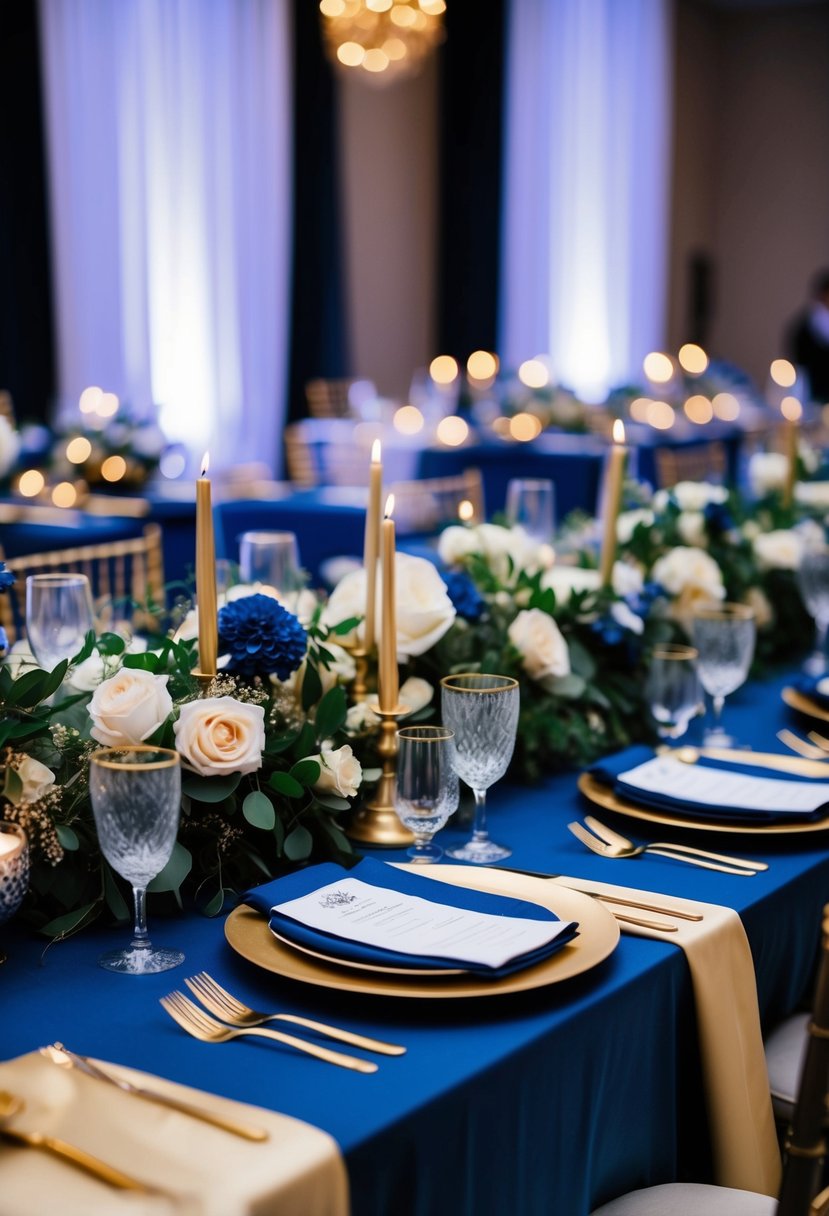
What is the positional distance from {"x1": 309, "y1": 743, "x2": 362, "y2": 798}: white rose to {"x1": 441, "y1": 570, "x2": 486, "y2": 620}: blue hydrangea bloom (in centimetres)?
42

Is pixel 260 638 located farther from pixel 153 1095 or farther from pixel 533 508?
pixel 533 508

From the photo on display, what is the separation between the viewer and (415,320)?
32.7ft

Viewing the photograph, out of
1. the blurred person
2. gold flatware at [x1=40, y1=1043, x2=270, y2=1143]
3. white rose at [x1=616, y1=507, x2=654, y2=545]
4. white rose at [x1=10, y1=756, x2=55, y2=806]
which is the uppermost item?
the blurred person

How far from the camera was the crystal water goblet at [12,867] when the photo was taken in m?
1.19

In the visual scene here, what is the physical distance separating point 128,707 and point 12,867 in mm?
205

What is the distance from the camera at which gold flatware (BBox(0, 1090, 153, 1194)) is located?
0.89m

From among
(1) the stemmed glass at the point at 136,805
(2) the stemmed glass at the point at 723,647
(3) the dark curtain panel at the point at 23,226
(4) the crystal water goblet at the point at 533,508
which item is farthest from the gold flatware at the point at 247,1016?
(3) the dark curtain panel at the point at 23,226

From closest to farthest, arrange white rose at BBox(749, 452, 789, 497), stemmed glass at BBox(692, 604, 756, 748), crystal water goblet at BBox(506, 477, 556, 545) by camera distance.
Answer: stemmed glass at BBox(692, 604, 756, 748) < crystal water goblet at BBox(506, 477, 556, 545) < white rose at BBox(749, 452, 789, 497)

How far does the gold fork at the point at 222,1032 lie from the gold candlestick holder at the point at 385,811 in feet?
1.40

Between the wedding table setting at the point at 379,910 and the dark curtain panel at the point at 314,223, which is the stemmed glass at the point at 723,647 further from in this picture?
the dark curtain panel at the point at 314,223

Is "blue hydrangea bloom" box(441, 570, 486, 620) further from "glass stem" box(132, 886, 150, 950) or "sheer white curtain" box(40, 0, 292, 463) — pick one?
"sheer white curtain" box(40, 0, 292, 463)

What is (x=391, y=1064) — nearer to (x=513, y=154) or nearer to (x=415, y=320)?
(x=415, y=320)

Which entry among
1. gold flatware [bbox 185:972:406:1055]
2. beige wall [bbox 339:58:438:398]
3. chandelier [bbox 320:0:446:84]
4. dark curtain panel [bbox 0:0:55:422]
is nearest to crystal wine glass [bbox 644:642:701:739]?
gold flatware [bbox 185:972:406:1055]

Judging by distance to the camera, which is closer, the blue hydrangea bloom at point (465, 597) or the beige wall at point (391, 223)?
the blue hydrangea bloom at point (465, 597)
